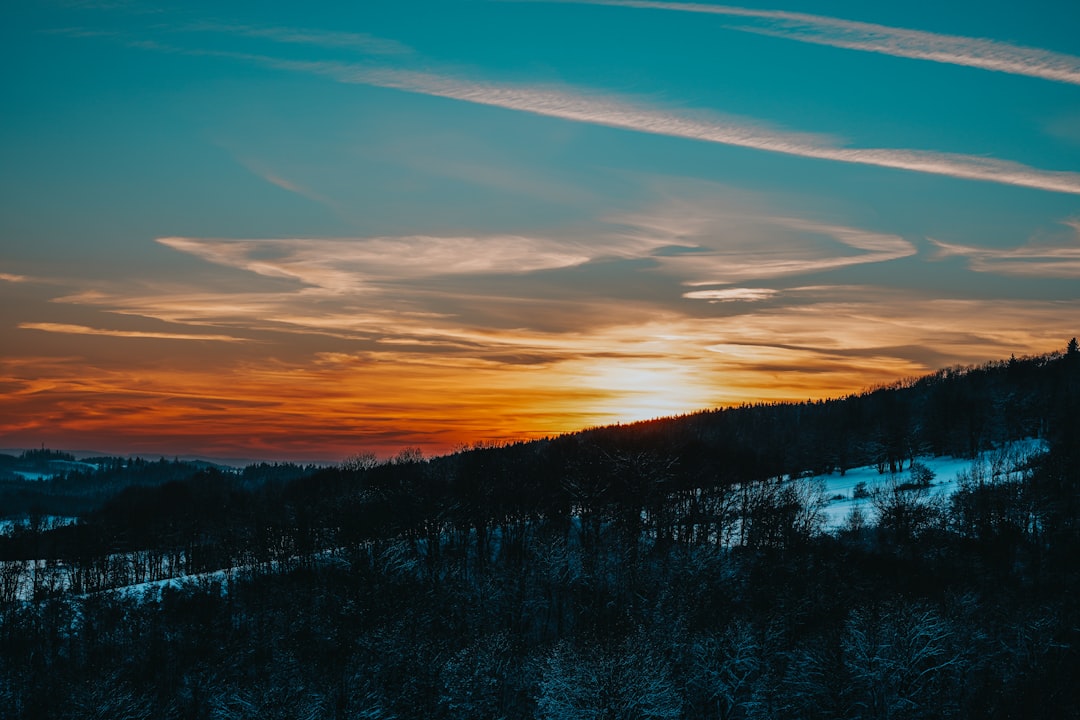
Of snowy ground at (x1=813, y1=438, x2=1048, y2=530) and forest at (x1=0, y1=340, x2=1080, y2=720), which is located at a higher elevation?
snowy ground at (x1=813, y1=438, x2=1048, y2=530)

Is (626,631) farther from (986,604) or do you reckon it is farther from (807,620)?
(986,604)

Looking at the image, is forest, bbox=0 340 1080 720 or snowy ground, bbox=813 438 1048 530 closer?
forest, bbox=0 340 1080 720

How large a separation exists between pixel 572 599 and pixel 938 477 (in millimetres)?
101549

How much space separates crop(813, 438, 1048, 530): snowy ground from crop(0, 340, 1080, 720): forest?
3.13m

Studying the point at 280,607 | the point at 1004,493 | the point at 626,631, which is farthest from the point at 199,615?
the point at 1004,493

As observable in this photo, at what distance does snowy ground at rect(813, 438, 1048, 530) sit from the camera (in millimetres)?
157750

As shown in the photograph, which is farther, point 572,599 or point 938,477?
point 938,477

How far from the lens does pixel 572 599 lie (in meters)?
119

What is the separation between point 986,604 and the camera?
334ft

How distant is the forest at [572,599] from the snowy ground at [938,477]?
10.3 ft

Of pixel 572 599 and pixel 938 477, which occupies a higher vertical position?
pixel 938 477

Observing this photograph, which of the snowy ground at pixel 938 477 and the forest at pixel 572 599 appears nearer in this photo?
the forest at pixel 572 599

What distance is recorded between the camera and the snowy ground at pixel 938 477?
6211 inches

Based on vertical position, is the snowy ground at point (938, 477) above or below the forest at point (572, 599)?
above
